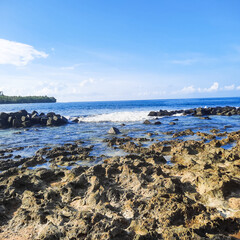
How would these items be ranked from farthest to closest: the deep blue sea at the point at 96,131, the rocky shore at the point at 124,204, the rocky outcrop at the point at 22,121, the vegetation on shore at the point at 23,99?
the vegetation on shore at the point at 23,99, the rocky outcrop at the point at 22,121, the deep blue sea at the point at 96,131, the rocky shore at the point at 124,204

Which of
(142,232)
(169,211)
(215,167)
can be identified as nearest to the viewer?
(142,232)

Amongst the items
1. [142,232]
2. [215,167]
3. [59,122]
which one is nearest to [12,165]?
[142,232]

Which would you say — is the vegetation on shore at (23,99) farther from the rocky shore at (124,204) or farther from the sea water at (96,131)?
the rocky shore at (124,204)

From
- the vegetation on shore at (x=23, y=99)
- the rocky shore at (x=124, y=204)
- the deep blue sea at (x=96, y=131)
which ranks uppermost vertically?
the vegetation on shore at (x=23, y=99)

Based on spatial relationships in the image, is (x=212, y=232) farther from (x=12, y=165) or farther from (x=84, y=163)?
(x=12, y=165)

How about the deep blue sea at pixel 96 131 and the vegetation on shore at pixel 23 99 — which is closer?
the deep blue sea at pixel 96 131

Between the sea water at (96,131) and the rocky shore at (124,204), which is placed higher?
the rocky shore at (124,204)

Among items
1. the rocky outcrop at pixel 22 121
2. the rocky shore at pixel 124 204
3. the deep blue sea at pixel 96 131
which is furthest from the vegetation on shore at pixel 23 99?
the rocky shore at pixel 124 204

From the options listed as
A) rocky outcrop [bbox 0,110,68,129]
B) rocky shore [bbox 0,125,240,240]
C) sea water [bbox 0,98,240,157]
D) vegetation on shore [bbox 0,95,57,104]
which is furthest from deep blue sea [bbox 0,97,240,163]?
vegetation on shore [bbox 0,95,57,104]

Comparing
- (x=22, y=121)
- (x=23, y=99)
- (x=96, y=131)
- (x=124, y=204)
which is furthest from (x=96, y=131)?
(x=23, y=99)

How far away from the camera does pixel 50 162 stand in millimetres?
11453

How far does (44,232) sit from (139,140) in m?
12.8

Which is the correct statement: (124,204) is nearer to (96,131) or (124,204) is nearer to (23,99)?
(96,131)

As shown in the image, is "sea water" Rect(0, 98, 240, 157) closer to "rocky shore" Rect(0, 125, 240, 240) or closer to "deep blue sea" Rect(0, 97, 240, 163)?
"deep blue sea" Rect(0, 97, 240, 163)
